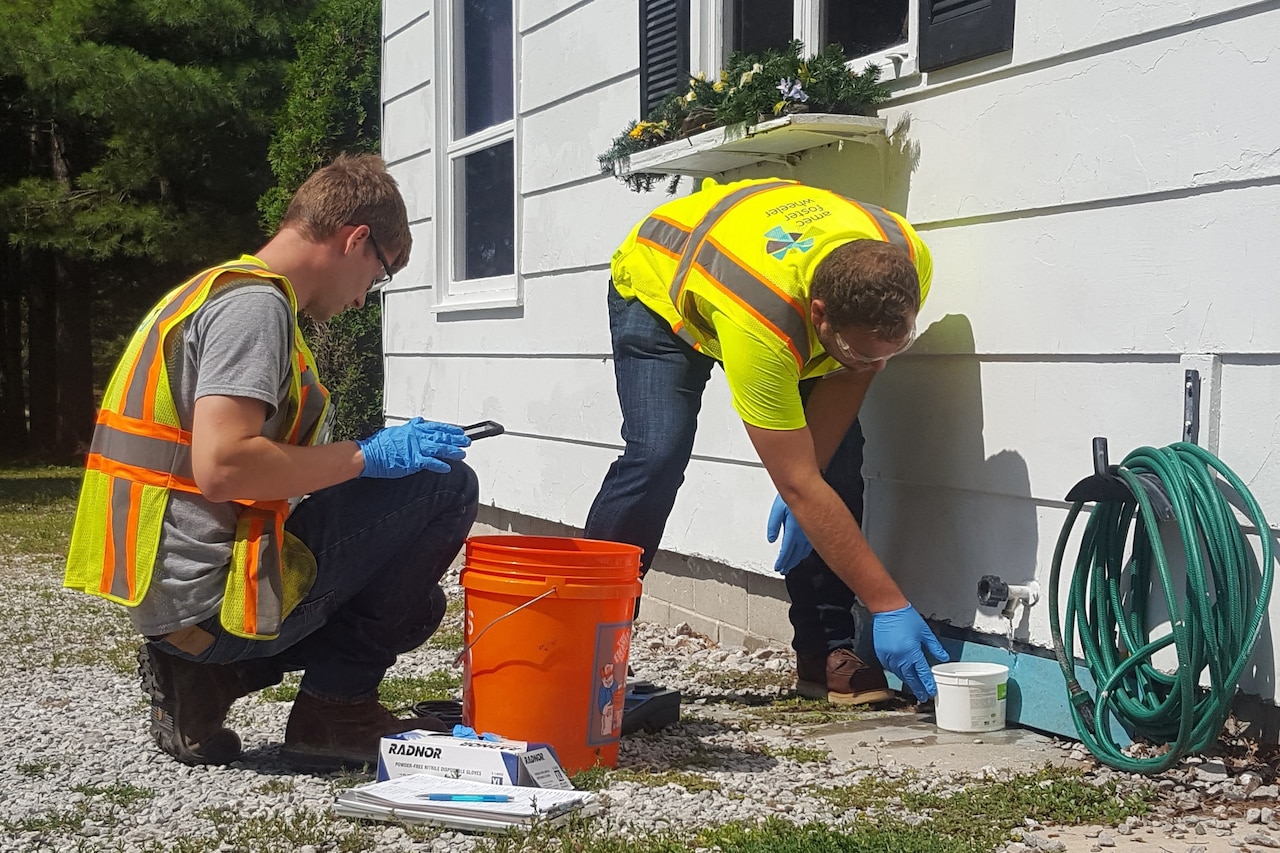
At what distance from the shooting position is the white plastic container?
3199mm

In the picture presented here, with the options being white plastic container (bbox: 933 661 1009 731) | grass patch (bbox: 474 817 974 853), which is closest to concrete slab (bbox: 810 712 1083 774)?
white plastic container (bbox: 933 661 1009 731)

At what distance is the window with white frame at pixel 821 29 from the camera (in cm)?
362

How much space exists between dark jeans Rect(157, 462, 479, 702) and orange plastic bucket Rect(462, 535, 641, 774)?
13 centimetres

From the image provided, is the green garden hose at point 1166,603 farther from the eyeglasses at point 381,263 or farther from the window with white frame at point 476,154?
the window with white frame at point 476,154

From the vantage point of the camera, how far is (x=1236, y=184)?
2.69 meters

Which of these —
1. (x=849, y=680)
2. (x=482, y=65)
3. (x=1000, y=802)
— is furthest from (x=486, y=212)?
(x=1000, y=802)

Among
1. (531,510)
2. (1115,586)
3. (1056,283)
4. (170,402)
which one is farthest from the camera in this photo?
(531,510)

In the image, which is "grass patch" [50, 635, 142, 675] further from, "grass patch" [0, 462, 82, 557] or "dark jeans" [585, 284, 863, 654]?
"grass patch" [0, 462, 82, 557]

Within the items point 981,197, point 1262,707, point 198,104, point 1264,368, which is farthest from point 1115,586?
point 198,104

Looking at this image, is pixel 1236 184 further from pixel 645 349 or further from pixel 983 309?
pixel 645 349

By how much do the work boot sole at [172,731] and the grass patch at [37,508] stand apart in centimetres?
543

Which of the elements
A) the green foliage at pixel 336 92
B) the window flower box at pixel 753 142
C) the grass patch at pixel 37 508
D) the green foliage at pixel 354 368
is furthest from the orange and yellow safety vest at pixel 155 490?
the green foliage at pixel 336 92

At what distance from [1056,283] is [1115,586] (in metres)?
0.74

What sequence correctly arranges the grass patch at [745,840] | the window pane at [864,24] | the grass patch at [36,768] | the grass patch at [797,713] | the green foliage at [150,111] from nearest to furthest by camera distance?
the grass patch at [745,840]
the grass patch at [36,768]
the grass patch at [797,713]
the window pane at [864,24]
the green foliage at [150,111]
